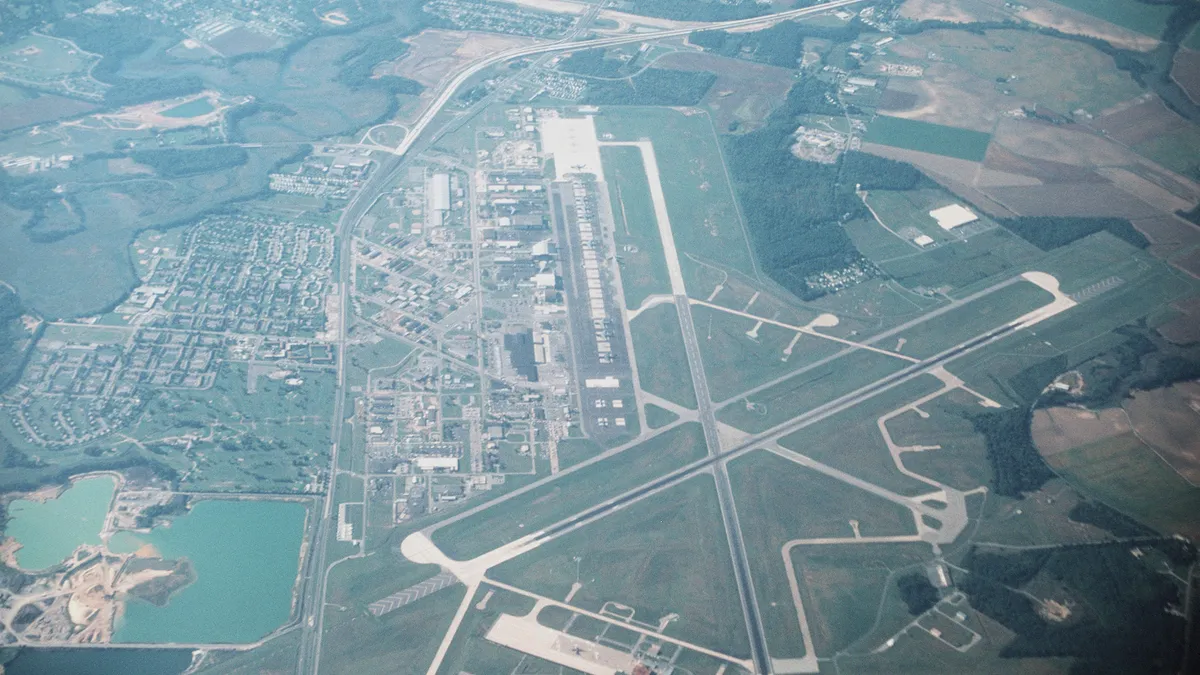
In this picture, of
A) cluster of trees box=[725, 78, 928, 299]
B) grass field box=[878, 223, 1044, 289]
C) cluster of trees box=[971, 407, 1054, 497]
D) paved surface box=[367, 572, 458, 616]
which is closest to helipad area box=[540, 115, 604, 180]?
cluster of trees box=[725, 78, 928, 299]

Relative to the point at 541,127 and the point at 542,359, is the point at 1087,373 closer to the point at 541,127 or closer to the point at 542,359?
the point at 542,359

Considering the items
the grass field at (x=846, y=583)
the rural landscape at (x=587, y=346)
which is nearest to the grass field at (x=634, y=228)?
the rural landscape at (x=587, y=346)

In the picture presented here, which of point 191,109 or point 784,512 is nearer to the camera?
point 784,512

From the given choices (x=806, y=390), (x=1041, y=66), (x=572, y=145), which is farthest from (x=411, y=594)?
(x=1041, y=66)

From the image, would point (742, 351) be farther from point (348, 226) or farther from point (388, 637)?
point (348, 226)

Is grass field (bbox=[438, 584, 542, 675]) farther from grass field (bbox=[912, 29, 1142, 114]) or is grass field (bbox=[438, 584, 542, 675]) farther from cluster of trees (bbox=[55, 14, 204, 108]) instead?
grass field (bbox=[912, 29, 1142, 114])

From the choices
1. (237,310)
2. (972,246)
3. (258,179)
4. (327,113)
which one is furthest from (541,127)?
(972,246)
